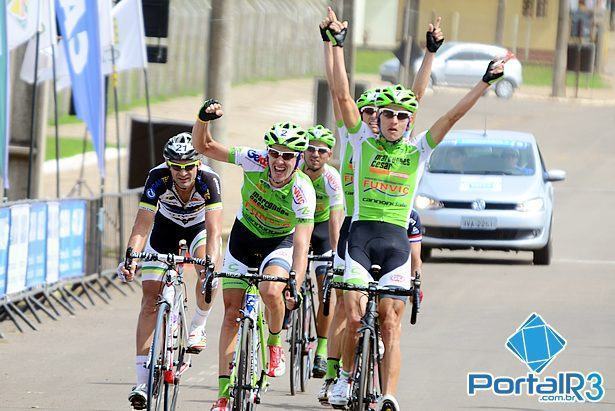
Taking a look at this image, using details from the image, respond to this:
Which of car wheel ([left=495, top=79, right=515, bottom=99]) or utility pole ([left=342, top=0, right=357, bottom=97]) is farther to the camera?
car wheel ([left=495, top=79, right=515, bottom=99])

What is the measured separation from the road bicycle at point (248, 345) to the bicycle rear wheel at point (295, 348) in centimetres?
196

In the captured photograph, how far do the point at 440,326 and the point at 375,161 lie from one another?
6.15 m

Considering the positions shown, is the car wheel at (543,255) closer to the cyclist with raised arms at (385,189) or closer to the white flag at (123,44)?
the white flag at (123,44)

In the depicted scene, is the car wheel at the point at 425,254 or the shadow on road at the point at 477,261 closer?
the car wheel at the point at 425,254

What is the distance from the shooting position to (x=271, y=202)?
34.0 feet

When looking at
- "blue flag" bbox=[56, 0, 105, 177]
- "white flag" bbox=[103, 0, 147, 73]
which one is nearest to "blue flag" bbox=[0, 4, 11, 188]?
"blue flag" bbox=[56, 0, 105, 177]

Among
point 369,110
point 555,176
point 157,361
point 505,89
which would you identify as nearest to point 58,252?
point 369,110

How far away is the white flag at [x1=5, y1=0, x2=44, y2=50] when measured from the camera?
1553 centimetres

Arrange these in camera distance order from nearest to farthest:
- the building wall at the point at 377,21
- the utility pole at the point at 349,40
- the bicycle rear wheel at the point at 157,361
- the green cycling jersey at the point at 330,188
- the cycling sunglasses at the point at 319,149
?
the bicycle rear wheel at the point at 157,361 → the cycling sunglasses at the point at 319,149 → the green cycling jersey at the point at 330,188 → the utility pole at the point at 349,40 → the building wall at the point at 377,21

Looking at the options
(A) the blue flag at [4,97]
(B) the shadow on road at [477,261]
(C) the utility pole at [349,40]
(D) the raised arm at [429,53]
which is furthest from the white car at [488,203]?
(D) the raised arm at [429,53]

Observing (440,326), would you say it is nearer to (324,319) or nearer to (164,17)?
(324,319)

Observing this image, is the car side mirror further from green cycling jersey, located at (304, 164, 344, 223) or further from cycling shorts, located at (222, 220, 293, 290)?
cycling shorts, located at (222, 220, 293, 290)

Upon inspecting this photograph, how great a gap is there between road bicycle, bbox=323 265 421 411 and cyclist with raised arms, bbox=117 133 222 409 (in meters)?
1.07

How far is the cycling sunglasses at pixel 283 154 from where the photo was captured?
9.98 metres
